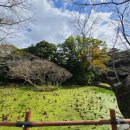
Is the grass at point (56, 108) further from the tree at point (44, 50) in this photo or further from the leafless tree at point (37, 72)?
the tree at point (44, 50)

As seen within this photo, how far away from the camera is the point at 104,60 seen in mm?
34594

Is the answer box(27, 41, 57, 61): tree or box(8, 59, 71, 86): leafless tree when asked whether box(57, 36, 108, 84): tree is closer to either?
box(27, 41, 57, 61): tree

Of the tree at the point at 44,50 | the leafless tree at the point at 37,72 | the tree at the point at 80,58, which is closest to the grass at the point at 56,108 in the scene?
the leafless tree at the point at 37,72

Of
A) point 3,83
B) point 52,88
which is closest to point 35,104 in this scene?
point 52,88

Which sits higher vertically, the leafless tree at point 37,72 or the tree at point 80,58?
the tree at point 80,58

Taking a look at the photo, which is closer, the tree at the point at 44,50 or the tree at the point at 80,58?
the tree at the point at 80,58

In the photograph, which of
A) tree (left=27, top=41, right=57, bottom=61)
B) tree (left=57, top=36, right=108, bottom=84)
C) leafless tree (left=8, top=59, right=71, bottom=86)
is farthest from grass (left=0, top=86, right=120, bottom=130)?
tree (left=27, top=41, right=57, bottom=61)

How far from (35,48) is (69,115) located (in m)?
23.2

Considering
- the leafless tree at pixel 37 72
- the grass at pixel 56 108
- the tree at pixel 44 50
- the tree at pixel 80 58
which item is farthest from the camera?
the tree at pixel 44 50

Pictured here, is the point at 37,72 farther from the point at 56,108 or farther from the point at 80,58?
the point at 56,108

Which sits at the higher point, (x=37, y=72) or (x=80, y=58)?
(x=80, y=58)

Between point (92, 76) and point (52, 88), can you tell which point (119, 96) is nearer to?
point (52, 88)

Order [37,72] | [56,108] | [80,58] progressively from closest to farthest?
[56,108] < [37,72] < [80,58]

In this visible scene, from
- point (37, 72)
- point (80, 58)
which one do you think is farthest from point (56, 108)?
point (80, 58)
